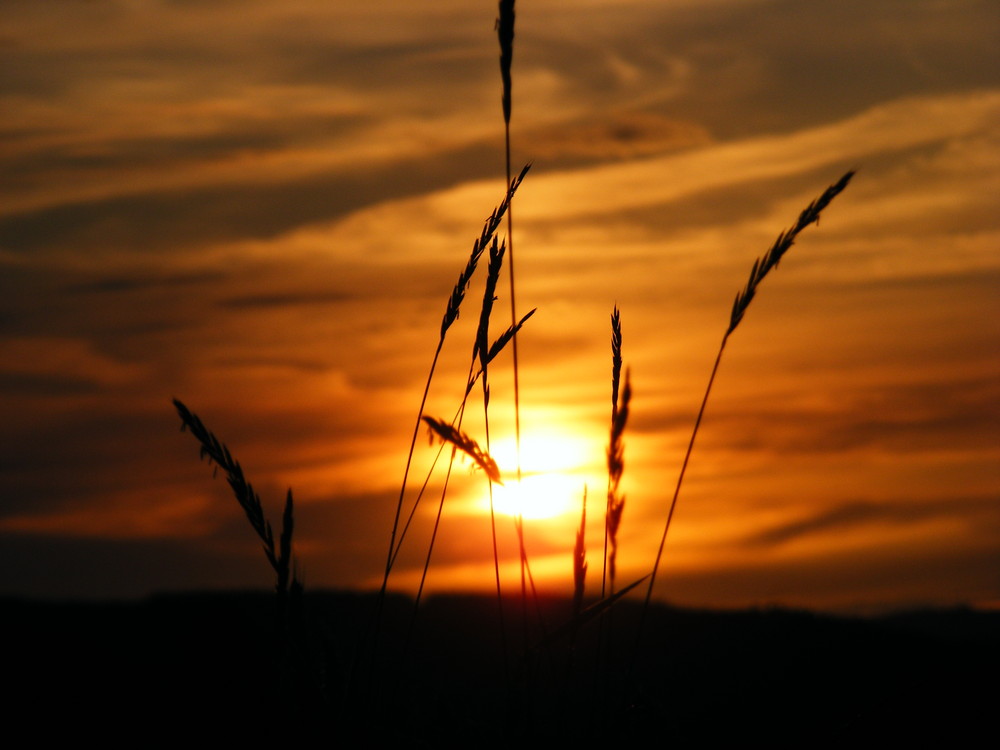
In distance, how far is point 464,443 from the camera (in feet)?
5.51

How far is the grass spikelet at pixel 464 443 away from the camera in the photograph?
1641mm

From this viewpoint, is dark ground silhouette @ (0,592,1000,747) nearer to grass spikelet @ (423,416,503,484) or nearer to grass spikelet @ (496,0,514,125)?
grass spikelet @ (423,416,503,484)

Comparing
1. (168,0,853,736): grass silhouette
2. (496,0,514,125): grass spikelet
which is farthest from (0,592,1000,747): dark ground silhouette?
(496,0,514,125): grass spikelet

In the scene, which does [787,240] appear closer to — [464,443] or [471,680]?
[464,443]

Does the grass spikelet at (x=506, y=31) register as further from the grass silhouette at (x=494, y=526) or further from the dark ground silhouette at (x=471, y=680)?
the dark ground silhouette at (x=471, y=680)

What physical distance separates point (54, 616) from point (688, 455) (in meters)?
3.34

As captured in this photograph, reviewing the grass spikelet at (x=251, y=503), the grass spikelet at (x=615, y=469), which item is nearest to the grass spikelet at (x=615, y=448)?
the grass spikelet at (x=615, y=469)

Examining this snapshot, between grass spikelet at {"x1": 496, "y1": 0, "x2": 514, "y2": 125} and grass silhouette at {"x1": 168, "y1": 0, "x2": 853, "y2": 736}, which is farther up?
grass spikelet at {"x1": 496, "y1": 0, "x2": 514, "y2": 125}

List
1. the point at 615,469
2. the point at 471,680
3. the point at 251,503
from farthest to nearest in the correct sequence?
the point at 471,680
the point at 615,469
the point at 251,503

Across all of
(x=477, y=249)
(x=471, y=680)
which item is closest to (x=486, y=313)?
(x=477, y=249)

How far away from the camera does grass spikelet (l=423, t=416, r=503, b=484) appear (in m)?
1.64

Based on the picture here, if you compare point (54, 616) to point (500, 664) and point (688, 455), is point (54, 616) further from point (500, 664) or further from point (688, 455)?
point (688, 455)

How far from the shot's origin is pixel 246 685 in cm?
331

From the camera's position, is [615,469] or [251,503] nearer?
[251,503]
